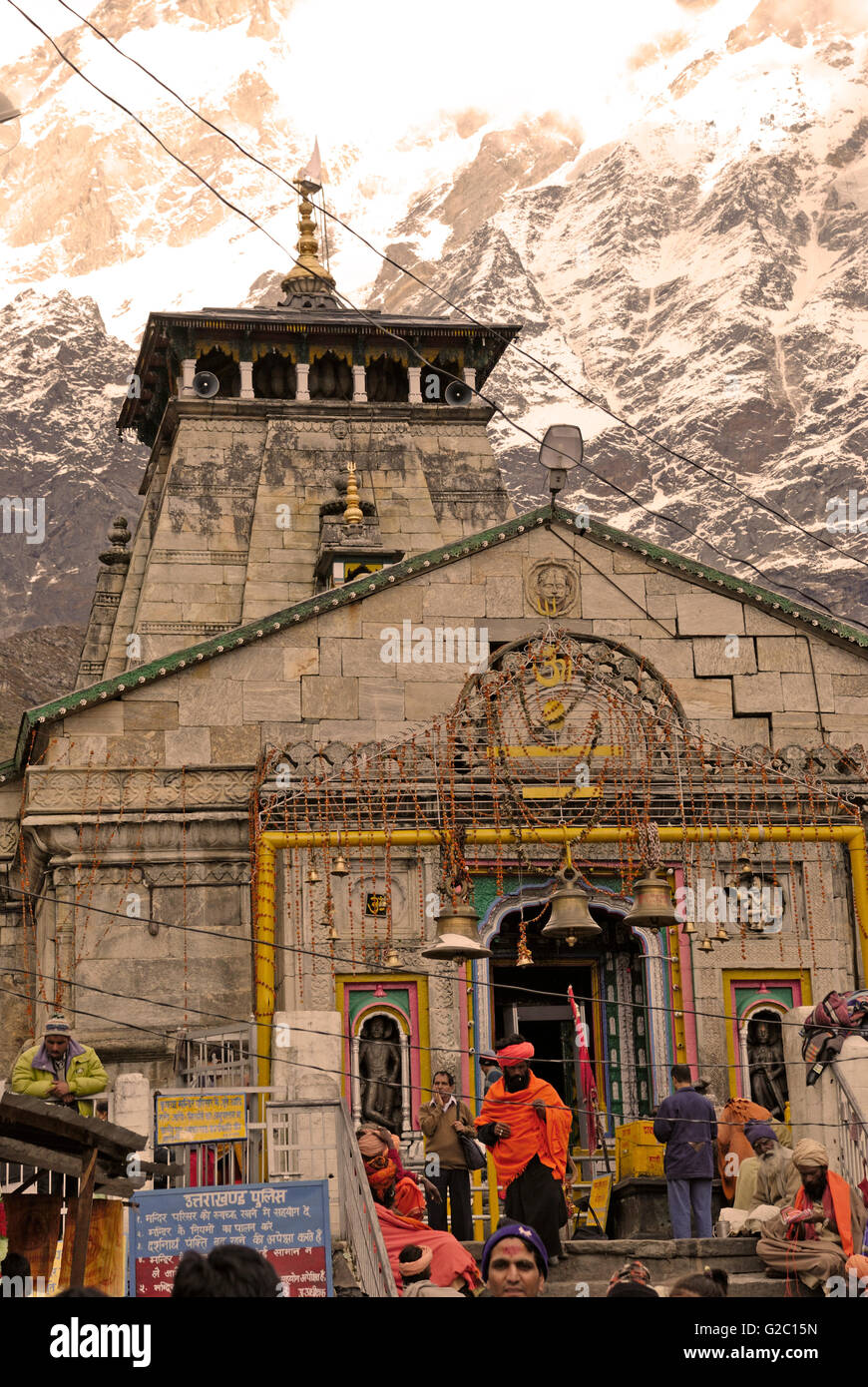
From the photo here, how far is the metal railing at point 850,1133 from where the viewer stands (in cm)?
1866

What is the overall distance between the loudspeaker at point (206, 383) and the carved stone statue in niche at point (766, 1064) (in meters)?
19.0

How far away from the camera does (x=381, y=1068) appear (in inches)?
957

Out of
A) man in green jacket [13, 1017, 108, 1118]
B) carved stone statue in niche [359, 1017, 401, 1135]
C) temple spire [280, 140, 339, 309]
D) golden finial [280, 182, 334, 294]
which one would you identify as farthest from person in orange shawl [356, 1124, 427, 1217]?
golden finial [280, 182, 334, 294]

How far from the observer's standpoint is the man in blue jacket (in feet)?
63.9

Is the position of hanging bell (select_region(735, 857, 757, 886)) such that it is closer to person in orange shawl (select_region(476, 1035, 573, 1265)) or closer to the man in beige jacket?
the man in beige jacket

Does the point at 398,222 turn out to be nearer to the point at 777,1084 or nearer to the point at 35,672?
the point at 35,672

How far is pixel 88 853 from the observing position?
86.3 ft

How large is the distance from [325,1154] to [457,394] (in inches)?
961

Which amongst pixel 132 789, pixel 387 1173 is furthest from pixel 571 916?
pixel 132 789

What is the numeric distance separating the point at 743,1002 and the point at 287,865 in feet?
18.3

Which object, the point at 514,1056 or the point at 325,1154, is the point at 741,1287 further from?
the point at 325,1154

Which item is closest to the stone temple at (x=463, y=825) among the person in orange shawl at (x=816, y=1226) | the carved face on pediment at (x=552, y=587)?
the carved face on pediment at (x=552, y=587)

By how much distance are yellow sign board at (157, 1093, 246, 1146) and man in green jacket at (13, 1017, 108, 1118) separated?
73 cm

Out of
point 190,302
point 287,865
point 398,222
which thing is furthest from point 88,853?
point 398,222
